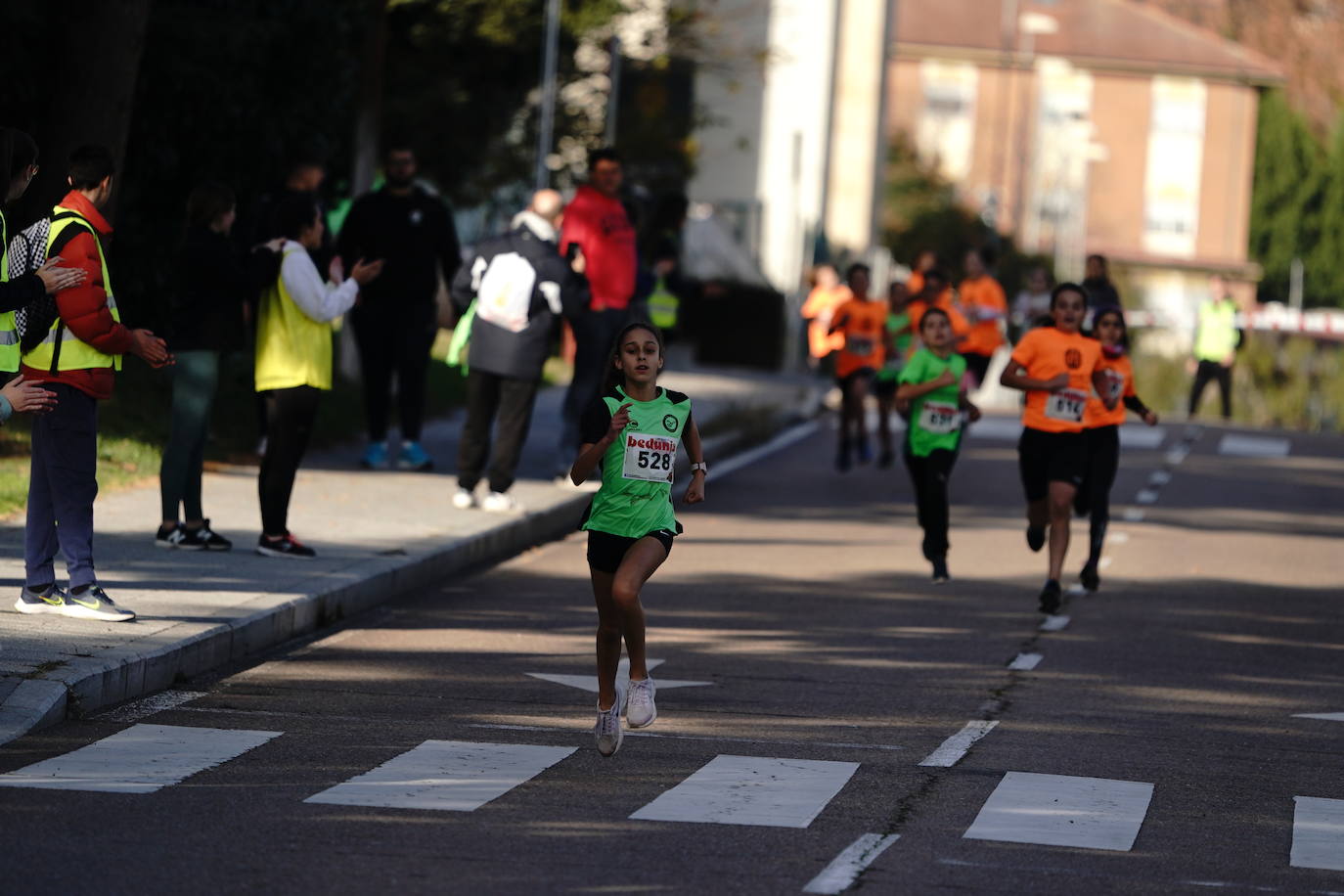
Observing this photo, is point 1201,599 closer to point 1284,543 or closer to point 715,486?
point 1284,543

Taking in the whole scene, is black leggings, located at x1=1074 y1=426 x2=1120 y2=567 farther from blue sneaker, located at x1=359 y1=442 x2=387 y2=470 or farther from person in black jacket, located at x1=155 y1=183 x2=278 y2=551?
blue sneaker, located at x1=359 y1=442 x2=387 y2=470

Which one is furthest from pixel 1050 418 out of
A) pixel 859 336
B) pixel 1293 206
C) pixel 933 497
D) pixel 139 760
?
pixel 1293 206

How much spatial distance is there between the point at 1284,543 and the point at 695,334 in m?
20.8

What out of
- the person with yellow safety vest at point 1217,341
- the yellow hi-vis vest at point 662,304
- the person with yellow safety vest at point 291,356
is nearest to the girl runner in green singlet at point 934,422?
the person with yellow safety vest at point 291,356

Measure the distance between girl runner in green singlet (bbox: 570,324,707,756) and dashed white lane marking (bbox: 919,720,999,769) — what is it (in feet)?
3.26

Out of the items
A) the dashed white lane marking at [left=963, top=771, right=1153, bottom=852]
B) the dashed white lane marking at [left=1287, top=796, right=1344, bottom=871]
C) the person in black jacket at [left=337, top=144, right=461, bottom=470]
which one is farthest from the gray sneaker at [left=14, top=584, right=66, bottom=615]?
the person in black jacket at [left=337, top=144, right=461, bottom=470]

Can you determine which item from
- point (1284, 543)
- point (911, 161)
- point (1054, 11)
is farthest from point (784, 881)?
point (1054, 11)

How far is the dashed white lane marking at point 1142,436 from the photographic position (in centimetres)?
2606

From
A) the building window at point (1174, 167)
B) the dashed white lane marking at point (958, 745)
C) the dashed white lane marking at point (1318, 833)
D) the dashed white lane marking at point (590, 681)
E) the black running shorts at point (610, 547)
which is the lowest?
the dashed white lane marking at point (590, 681)

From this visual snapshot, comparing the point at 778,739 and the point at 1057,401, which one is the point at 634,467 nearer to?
the point at 778,739

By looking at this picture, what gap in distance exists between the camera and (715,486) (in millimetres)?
19250

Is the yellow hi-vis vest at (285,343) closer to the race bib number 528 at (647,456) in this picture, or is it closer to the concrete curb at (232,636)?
the concrete curb at (232,636)

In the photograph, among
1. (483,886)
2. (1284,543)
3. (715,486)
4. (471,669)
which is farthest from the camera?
(715,486)

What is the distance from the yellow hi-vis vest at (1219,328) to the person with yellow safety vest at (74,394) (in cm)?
2287
